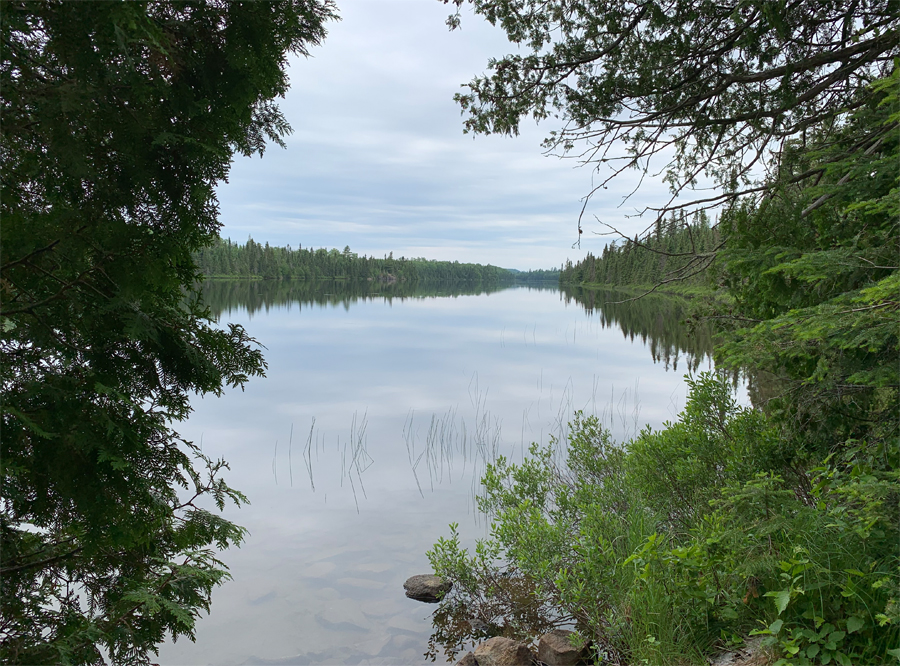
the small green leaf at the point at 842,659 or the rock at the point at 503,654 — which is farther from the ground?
the small green leaf at the point at 842,659

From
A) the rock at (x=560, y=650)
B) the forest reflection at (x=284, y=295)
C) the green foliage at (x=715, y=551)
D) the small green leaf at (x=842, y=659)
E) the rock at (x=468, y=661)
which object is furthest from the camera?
the forest reflection at (x=284, y=295)

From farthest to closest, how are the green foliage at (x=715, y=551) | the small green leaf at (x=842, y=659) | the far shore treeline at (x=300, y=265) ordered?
the far shore treeline at (x=300, y=265), the green foliage at (x=715, y=551), the small green leaf at (x=842, y=659)

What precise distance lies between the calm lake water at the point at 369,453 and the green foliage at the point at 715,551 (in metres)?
1.34

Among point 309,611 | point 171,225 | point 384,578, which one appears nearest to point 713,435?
point 384,578

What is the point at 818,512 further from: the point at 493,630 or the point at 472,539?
the point at 472,539

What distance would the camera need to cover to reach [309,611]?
5984 mm

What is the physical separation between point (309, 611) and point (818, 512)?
5.10 metres


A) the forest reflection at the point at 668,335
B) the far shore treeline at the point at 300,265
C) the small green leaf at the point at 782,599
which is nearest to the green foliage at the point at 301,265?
the far shore treeline at the point at 300,265

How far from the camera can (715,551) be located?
3.67 metres

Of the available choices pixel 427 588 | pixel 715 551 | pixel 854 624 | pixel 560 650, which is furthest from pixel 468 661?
pixel 854 624

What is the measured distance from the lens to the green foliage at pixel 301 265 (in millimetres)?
102875

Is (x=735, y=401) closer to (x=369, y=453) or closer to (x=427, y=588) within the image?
(x=427, y=588)

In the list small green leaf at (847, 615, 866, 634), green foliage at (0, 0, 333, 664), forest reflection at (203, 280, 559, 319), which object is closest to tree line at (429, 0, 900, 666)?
small green leaf at (847, 615, 866, 634)

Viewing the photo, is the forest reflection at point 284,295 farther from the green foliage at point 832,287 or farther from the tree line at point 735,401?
the green foliage at point 832,287
